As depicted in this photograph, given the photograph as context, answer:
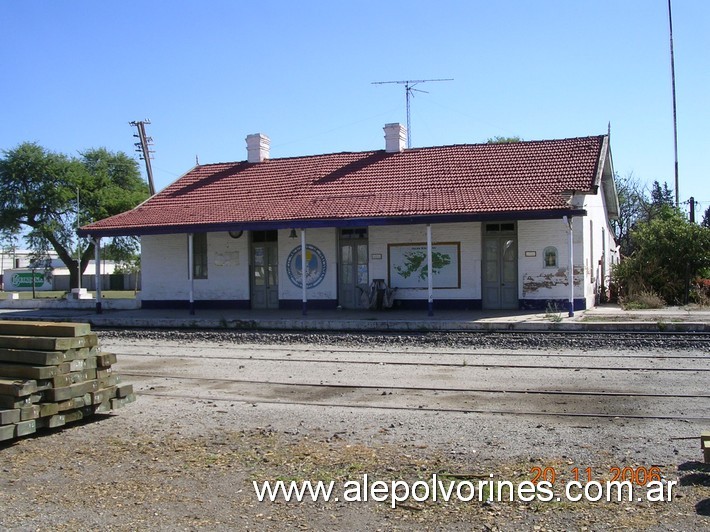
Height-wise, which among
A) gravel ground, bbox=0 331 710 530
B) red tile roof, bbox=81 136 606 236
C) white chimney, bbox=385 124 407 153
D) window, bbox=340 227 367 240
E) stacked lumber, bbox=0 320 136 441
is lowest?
gravel ground, bbox=0 331 710 530

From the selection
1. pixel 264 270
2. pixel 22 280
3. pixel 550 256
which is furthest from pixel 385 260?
pixel 22 280

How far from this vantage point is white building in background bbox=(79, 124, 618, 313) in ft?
65.6

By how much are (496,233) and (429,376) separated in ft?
34.7

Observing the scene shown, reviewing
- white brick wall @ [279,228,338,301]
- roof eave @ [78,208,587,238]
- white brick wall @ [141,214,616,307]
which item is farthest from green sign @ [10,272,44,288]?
white brick wall @ [279,228,338,301]

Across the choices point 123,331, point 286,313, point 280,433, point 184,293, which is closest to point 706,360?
point 280,433

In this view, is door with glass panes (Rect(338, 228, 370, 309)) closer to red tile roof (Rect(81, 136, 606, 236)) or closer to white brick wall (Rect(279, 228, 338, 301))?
white brick wall (Rect(279, 228, 338, 301))

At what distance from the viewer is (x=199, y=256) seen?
77.8ft

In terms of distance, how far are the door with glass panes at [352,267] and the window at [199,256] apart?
16.0ft

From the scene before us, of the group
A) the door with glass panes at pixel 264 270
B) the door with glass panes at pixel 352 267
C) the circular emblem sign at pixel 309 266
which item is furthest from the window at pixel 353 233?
the door with glass panes at pixel 264 270

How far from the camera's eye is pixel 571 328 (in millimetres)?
16531

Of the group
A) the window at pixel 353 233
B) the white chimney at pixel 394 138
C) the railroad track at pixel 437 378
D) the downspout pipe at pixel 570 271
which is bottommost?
the railroad track at pixel 437 378

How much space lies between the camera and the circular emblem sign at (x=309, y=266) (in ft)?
73.0

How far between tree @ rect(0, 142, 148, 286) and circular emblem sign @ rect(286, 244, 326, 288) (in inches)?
884

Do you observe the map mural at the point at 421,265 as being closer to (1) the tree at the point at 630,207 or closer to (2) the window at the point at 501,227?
(2) the window at the point at 501,227
